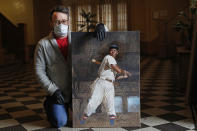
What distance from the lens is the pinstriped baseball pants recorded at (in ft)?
8.87

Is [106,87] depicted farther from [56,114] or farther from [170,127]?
[170,127]

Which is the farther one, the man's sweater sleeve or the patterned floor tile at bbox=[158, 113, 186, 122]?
the patterned floor tile at bbox=[158, 113, 186, 122]

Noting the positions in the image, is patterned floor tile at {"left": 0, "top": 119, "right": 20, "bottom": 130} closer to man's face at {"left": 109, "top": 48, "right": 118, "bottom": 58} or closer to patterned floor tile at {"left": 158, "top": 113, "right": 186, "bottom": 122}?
man's face at {"left": 109, "top": 48, "right": 118, "bottom": 58}

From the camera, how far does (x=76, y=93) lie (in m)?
2.71

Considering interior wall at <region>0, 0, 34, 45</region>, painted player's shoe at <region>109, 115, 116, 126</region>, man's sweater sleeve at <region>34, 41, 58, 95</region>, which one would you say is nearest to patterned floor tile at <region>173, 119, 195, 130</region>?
painted player's shoe at <region>109, 115, 116, 126</region>

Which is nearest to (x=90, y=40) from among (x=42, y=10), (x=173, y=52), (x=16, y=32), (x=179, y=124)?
(x=179, y=124)

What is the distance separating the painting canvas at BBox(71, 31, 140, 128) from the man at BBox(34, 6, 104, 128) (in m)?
0.21

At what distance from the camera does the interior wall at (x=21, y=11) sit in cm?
1387

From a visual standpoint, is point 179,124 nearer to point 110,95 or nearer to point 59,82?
point 110,95

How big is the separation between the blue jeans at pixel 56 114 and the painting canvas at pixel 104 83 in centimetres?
15

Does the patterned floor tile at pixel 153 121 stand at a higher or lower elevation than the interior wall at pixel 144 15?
lower

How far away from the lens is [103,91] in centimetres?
270

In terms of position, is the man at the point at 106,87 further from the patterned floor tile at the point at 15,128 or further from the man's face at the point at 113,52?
the patterned floor tile at the point at 15,128

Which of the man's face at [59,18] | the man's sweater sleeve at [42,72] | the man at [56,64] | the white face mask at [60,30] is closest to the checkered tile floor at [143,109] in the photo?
the man at [56,64]
